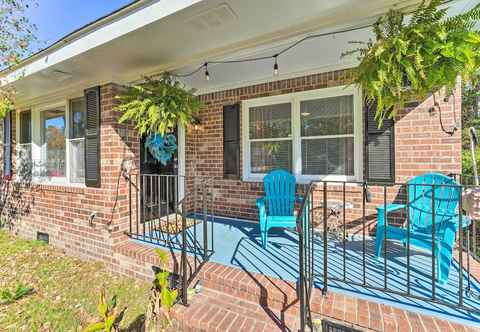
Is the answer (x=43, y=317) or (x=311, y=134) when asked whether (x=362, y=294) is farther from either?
(x=43, y=317)

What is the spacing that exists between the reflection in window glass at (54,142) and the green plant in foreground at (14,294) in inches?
74.9

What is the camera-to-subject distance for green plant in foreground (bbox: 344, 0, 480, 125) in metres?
1.44

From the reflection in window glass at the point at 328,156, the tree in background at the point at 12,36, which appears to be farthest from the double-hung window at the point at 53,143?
the reflection in window glass at the point at 328,156

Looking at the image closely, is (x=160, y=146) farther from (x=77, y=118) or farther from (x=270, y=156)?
(x=270, y=156)

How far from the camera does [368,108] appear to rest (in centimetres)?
307

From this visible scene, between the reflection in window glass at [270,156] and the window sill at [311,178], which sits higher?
the reflection in window glass at [270,156]

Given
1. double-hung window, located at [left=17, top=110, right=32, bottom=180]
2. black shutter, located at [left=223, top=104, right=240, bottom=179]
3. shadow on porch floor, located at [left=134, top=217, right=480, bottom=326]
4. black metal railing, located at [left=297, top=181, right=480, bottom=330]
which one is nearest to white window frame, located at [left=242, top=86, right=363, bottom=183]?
black shutter, located at [left=223, top=104, right=240, bottom=179]

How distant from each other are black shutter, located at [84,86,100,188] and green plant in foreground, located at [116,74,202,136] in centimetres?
78

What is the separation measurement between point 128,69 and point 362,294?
135 inches

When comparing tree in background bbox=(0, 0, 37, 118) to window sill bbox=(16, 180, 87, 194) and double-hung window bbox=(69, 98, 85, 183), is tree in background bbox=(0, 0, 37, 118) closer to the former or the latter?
double-hung window bbox=(69, 98, 85, 183)

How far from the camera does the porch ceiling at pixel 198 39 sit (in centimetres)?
180

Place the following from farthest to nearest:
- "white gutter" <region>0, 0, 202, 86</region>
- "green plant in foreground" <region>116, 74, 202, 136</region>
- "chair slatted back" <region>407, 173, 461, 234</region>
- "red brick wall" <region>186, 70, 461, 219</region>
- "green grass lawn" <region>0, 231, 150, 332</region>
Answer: "red brick wall" <region>186, 70, 461, 219</region>, "green plant in foreground" <region>116, 74, 202, 136</region>, "green grass lawn" <region>0, 231, 150, 332</region>, "chair slatted back" <region>407, 173, 461, 234</region>, "white gutter" <region>0, 0, 202, 86</region>

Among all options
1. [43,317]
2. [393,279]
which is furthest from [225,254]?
[43,317]

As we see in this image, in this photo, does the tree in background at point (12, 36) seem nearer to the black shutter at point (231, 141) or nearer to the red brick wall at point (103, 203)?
the red brick wall at point (103, 203)
